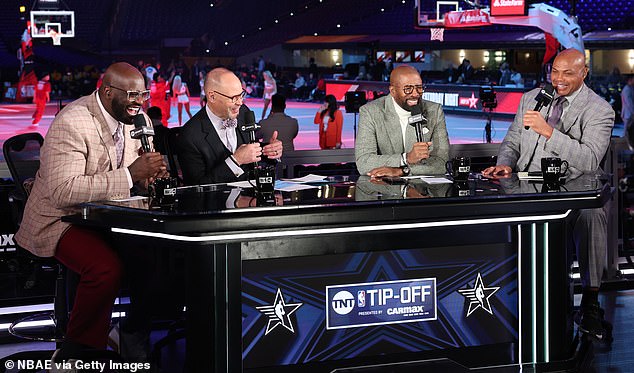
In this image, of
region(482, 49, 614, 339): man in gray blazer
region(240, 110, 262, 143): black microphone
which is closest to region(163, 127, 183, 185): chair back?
region(240, 110, 262, 143): black microphone

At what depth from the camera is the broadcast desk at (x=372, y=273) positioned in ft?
11.1

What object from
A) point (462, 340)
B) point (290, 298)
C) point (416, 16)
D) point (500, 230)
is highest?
point (416, 16)

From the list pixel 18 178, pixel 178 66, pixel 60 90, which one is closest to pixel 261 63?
pixel 178 66

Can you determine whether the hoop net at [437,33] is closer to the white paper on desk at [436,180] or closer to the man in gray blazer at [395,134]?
the man in gray blazer at [395,134]

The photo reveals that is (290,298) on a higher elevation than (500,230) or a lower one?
lower

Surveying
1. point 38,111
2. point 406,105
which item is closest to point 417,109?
point 406,105

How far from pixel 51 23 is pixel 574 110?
1646 centimetres

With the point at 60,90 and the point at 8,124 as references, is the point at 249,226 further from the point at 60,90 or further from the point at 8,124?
the point at 60,90

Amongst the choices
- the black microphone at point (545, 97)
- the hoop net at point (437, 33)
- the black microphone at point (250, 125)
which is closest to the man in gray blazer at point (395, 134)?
the black microphone at point (545, 97)

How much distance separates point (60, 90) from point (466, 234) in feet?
72.2

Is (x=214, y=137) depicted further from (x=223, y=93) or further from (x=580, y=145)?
(x=580, y=145)

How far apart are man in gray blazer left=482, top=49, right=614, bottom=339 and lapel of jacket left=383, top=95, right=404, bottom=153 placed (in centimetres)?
50

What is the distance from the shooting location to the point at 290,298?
3.56 metres

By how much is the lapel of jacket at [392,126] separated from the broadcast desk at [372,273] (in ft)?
2.68
